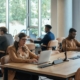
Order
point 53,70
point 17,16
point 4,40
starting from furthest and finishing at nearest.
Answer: point 17,16 < point 4,40 < point 53,70

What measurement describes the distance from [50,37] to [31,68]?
12.0 feet

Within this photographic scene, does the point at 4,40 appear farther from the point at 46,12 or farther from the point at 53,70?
the point at 46,12

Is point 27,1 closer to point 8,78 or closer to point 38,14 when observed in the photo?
point 38,14

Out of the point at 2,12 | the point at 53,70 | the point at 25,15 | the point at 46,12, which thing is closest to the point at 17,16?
the point at 25,15

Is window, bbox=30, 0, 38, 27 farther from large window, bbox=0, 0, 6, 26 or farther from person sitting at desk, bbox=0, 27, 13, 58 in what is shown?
person sitting at desk, bbox=0, 27, 13, 58

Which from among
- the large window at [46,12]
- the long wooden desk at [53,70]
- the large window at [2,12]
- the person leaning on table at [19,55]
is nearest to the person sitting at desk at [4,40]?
the person leaning on table at [19,55]

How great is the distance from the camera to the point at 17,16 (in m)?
9.54

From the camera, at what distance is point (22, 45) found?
3799mm

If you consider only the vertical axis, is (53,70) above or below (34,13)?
below

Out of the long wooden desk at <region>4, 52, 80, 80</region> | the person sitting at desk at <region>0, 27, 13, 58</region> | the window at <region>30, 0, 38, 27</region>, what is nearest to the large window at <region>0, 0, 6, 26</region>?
the window at <region>30, 0, 38, 27</region>

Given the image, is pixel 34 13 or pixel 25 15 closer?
pixel 34 13

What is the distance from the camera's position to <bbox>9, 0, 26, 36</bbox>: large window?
30.9 ft

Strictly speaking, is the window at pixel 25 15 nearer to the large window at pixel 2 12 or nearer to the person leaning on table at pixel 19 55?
the large window at pixel 2 12

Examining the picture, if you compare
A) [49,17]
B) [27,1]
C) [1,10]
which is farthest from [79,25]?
[1,10]
